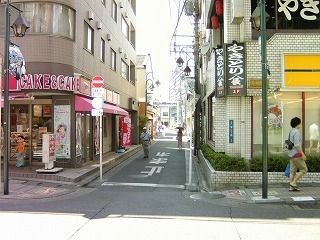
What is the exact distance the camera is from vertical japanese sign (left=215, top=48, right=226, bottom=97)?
453 inches

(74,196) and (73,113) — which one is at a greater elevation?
(73,113)

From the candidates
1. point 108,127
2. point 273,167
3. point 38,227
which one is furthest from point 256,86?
point 108,127

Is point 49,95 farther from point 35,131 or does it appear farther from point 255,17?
point 255,17

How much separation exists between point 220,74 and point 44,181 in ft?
22.6

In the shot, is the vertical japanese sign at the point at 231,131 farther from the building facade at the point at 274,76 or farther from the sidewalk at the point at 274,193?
the sidewalk at the point at 274,193

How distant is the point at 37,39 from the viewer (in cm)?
1355

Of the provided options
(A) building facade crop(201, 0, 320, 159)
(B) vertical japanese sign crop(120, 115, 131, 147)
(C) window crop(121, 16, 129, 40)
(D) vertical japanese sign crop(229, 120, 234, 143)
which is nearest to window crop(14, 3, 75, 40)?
(A) building facade crop(201, 0, 320, 159)

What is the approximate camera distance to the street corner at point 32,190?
9.55m

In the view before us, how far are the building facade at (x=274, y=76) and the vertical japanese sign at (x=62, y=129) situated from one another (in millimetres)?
6259

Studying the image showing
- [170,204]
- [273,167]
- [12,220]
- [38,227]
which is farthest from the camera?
[273,167]

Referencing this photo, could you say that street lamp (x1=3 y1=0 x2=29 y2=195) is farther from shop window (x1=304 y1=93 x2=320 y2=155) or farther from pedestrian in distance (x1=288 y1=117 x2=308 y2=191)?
shop window (x1=304 y1=93 x2=320 y2=155)

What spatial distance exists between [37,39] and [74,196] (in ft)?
22.3

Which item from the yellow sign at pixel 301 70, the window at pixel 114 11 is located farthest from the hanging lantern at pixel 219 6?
the window at pixel 114 11

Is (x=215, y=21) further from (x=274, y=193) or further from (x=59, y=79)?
(x=274, y=193)
